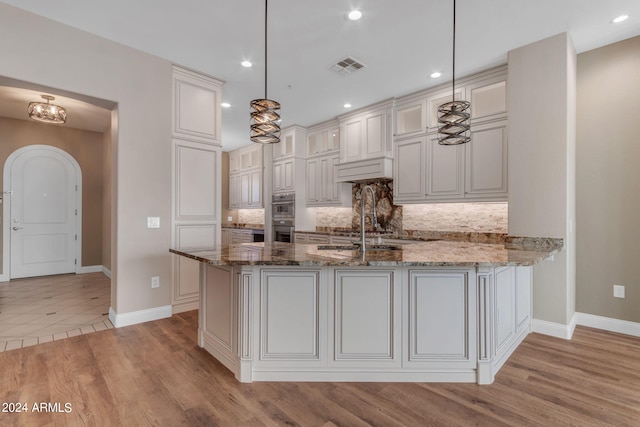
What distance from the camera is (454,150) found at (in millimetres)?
4043

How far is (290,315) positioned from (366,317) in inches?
21.1

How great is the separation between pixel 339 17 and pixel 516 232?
278cm

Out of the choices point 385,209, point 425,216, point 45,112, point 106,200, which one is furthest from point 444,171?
point 106,200

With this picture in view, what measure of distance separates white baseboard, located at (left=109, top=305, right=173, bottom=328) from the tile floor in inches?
3.8

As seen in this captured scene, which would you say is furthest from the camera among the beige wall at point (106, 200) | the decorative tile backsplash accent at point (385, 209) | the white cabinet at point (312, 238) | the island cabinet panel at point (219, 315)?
the beige wall at point (106, 200)

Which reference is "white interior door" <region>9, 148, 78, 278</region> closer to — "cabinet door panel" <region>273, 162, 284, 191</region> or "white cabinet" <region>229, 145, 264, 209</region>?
"white cabinet" <region>229, 145, 264, 209</region>

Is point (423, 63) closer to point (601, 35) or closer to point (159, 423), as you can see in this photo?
point (601, 35)

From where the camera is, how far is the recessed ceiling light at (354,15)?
2727 mm

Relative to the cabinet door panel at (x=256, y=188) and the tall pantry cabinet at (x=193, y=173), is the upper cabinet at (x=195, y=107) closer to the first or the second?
the tall pantry cabinet at (x=193, y=173)

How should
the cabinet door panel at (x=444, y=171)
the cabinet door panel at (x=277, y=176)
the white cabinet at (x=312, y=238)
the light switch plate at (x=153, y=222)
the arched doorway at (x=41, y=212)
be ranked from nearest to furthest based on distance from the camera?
the light switch plate at (x=153, y=222) → the cabinet door panel at (x=444, y=171) → the arched doorway at (x=41, y=212) → the white cabinet at (x=312, y=238) → the cabinet door panel at (x=277, y=176)

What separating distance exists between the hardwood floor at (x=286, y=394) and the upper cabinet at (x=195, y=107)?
247 centimetres

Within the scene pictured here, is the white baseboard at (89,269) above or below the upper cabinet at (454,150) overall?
below

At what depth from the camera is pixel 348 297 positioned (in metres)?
Answer: 2.17

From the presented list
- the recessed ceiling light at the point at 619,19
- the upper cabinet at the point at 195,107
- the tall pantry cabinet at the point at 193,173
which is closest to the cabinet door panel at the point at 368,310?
the tall pantry cabinet at the point at 193,173
